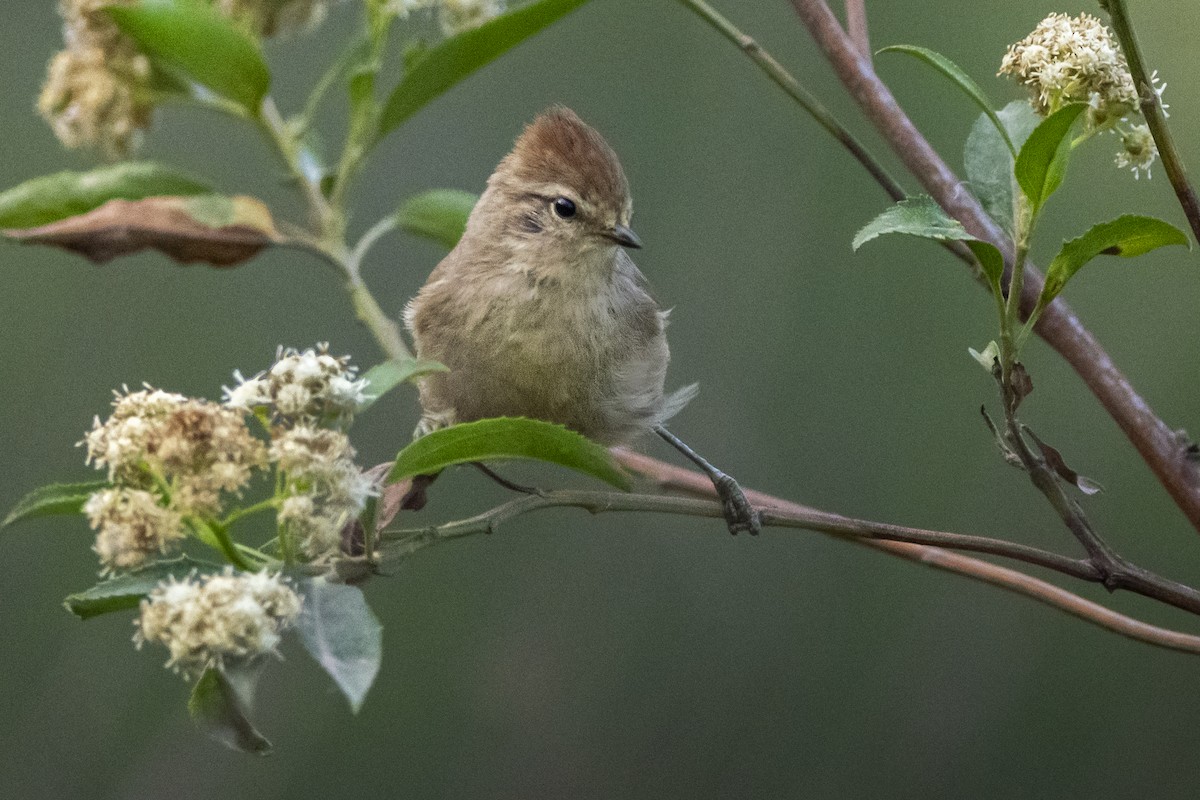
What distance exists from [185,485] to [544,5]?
2.59ft

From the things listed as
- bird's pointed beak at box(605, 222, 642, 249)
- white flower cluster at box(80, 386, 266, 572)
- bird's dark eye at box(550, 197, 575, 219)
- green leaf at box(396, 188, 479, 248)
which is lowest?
white flower cluster at box(80, 386, 266, 572)

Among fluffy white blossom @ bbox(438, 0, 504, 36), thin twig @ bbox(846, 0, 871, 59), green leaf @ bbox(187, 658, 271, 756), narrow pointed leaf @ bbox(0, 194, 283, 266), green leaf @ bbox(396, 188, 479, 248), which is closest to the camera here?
green leaf @ bbox(187, 658, 271, 756)

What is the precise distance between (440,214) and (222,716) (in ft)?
3.59

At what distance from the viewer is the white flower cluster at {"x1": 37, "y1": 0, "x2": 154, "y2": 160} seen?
68.3 inches

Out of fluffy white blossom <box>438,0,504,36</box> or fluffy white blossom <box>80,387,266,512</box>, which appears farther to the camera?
fluffy white blossom <box>438,0,504,36</box>

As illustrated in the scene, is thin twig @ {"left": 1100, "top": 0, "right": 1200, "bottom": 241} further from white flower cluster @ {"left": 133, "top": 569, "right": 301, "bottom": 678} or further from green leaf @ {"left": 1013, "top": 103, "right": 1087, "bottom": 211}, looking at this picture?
white flower cluster @ {"left": 133, "top": 569, "right": 301, "bottom": 678}

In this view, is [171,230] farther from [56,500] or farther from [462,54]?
[56,500]

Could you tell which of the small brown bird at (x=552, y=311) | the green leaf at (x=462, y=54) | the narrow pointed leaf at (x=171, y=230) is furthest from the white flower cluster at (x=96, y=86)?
the small brown bird at (x=552, y=311)

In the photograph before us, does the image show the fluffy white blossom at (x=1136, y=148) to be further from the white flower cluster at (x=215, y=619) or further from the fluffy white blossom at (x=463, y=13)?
the fluffy white blossom at (x=463, y=13)

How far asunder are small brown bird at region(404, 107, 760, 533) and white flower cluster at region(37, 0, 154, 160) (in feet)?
1.88

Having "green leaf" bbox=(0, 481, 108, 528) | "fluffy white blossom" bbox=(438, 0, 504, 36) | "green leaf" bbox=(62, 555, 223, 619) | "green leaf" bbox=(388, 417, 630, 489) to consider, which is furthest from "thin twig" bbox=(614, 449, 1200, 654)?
"fluffy white blossom" bbox=(438, 0, 504, 36)

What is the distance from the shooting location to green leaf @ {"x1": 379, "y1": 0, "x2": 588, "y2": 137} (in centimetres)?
155

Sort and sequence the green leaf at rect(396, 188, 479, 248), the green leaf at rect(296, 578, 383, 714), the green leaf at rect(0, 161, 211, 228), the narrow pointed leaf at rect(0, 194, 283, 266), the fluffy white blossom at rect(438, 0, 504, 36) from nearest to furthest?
the green leaf at rect(296, 578, 383, 714), the narrow pointed leaf at rect(0, 194, 283, 266), the green leaf at rect(0, 161, 211, 228), the fluffy white blossom at rect(438, 0, 504, 36), the green leaf at rect(396, 188, 479, 248)

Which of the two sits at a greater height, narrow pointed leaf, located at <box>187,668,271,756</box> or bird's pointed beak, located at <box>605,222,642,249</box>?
bird's pointed beak, located at <box>605,222,642,249</box>
